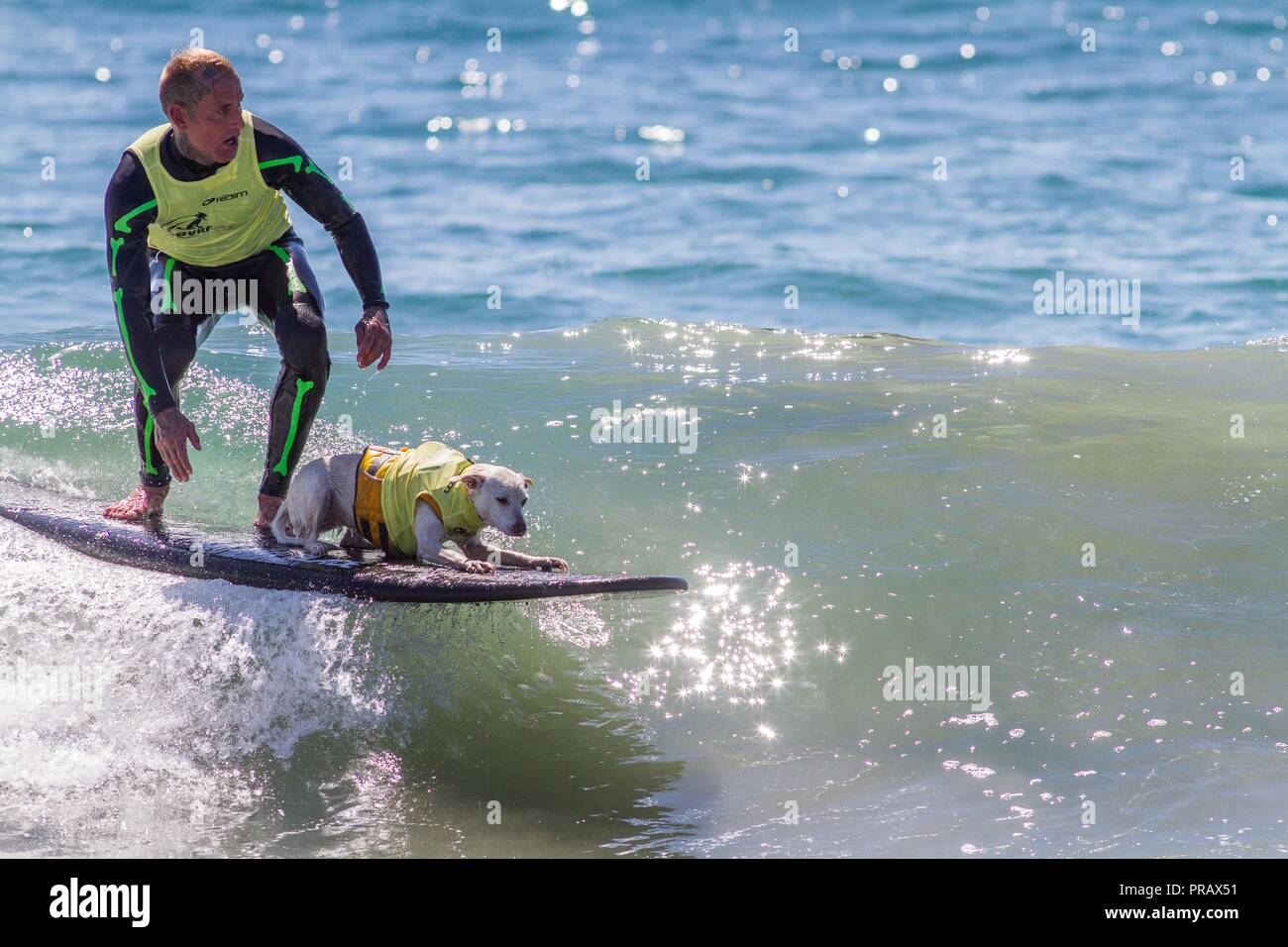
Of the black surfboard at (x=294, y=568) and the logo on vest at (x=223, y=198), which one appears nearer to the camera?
the black surfboard at (x=294, y=568)

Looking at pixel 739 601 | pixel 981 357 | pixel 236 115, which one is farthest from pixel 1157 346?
pixel 236 115

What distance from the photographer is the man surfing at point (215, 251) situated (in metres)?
6.11

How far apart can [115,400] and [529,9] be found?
59.0 feet

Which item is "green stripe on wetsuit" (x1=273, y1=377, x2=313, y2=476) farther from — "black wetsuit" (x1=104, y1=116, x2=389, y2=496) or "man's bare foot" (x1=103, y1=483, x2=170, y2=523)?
"man's bare foot" (x1=103, y1=483, x2=170, y2=523)

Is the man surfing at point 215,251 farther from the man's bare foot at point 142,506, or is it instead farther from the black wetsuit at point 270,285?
the man's bare foot at point 142,506

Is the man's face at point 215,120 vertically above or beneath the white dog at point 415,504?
above

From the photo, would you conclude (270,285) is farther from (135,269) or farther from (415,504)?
(415,504)

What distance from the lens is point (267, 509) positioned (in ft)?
23.4

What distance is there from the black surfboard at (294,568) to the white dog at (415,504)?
0.10 metres

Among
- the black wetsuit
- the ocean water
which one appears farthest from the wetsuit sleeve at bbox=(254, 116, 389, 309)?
the ocean water

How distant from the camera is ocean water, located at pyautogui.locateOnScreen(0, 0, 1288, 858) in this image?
5.93 metres

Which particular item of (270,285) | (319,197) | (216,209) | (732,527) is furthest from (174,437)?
(732,527)

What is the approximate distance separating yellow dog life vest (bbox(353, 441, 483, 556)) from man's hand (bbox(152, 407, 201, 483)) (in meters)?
0.79

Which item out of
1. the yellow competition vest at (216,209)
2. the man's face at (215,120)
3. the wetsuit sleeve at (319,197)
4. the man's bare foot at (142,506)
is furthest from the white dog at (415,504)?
the man's face at (215,120)
